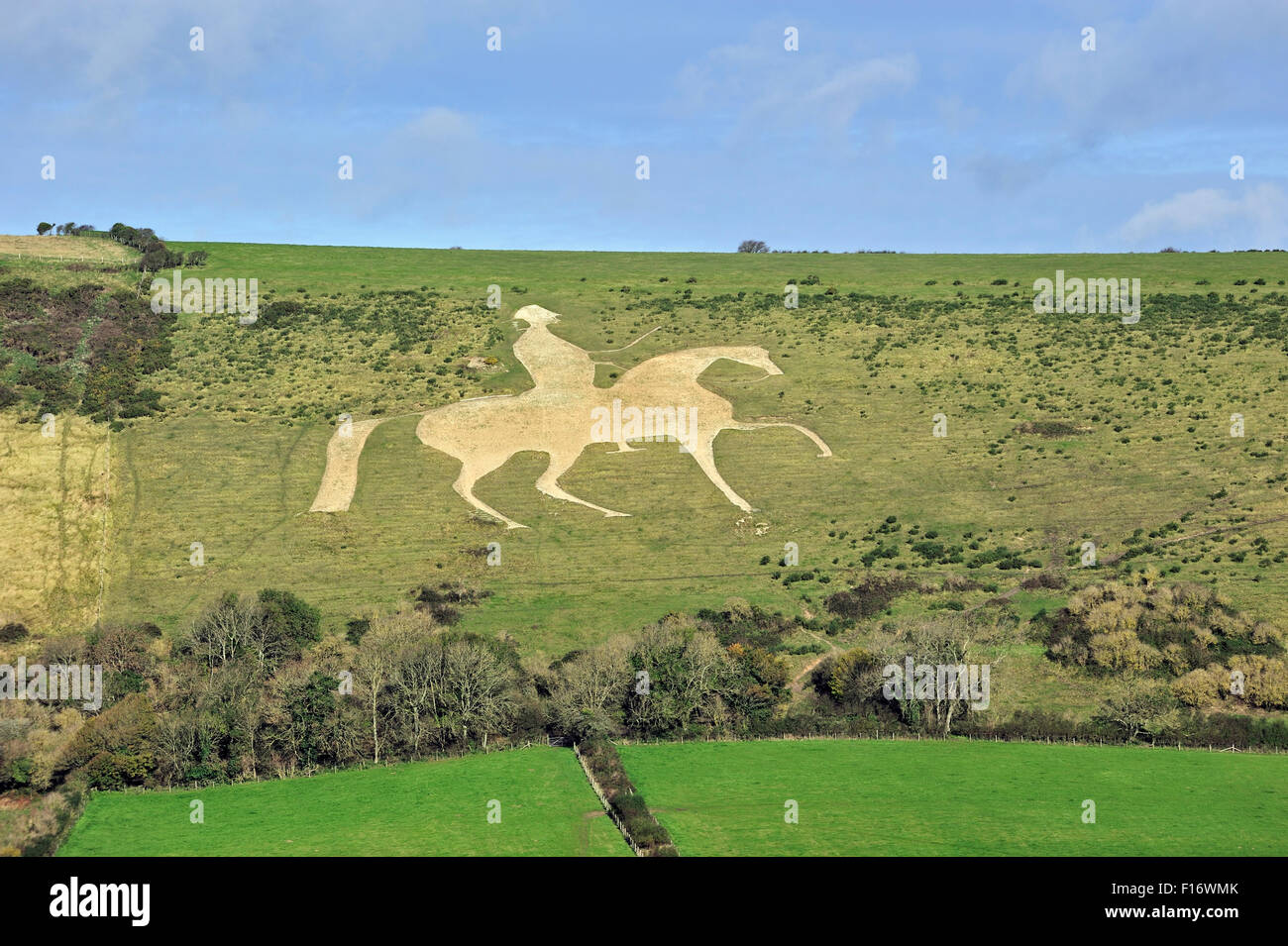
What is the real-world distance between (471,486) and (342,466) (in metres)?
8.50

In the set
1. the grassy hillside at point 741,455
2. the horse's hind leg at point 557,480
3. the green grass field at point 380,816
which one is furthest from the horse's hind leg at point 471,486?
the green grass field at point 380,816

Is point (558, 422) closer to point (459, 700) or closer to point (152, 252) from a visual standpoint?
point (459, 700)

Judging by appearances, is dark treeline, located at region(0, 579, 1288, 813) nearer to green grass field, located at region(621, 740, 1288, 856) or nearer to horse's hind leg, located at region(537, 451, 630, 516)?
green grass field, located at region(621, 740, 1288, 856)

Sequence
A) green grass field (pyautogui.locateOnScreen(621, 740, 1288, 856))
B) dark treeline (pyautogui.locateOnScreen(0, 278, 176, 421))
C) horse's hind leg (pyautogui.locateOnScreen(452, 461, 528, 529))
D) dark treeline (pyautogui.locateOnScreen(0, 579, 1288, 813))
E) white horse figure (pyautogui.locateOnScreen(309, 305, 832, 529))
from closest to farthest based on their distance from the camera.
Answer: green grass field (pyautogui.locateOnScreen(621, 740, 1288, 856)) < dark treeline (pyautogui.locateOnScreen(0, 579, 1288, 813)) < horse's hind leg (pyautogui.locateOnScreen(452, 461, 528, 529)) < white horse figure (pyautogui.locateOnScreen(309, 305, 832, 529)) < dark treeline (pyautogui.locateOnScreen(0, 278, 176, 421))

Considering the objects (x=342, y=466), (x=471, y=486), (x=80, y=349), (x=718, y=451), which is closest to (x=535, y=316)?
(x=718, y=451)

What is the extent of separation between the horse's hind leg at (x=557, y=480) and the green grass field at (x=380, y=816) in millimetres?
23701

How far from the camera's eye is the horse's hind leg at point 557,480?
2955 inches

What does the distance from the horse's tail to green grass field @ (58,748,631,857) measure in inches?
1008

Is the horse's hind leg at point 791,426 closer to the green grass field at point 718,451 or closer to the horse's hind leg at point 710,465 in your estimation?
the green grass field at point 718,451

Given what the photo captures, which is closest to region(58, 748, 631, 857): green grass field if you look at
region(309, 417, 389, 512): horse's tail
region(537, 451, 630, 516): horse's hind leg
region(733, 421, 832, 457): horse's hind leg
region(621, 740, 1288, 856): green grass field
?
region(621, 740, 1288, 856): green grass field

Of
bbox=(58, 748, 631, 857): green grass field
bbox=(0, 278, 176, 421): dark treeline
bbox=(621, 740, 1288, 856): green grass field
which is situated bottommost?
bbox=(58, 748, 631, 857): green grass field

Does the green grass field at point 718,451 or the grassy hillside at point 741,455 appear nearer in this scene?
the grassy hillside at point 741,455

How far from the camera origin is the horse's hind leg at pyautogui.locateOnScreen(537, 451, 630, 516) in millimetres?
75062

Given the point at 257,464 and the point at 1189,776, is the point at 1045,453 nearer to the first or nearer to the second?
the point at 1189,776
